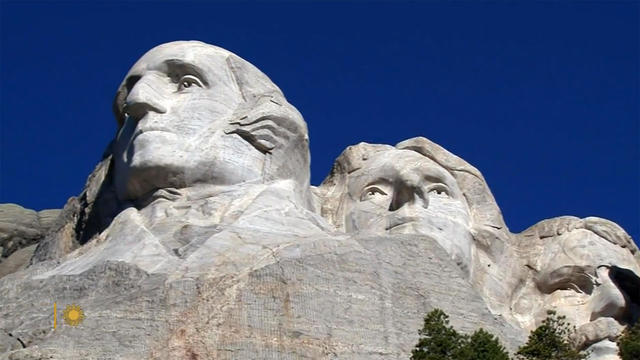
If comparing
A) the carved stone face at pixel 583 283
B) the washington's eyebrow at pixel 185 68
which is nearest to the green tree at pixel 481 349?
the carved stone face at pixel 583 283

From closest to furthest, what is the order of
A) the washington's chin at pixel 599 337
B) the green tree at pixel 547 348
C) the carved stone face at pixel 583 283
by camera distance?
the green tree at pixel 547 348, the washington's chin at pixel 599 337, the carved stone face at pixel 583 283

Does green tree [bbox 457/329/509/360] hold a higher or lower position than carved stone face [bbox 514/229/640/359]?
lower

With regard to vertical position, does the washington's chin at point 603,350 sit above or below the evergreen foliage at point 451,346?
above

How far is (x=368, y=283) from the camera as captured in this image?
25.7 meters

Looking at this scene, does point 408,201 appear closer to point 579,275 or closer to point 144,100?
point 579,275

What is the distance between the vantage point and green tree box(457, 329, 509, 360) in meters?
22.5

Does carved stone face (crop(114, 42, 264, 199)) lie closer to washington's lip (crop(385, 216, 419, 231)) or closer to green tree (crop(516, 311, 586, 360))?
washington's lip (crop(385, 216, 419, 231))

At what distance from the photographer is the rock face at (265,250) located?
24.8 metres

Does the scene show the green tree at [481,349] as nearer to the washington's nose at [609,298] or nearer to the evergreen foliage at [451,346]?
the evergreen foliage at [451,346]

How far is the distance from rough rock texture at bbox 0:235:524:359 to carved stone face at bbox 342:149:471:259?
2.28 meters

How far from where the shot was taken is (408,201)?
2925cm

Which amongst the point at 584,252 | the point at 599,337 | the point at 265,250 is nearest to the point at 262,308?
the point at 265,250

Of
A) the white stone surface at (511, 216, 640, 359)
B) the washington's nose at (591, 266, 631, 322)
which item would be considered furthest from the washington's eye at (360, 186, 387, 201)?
the washington's nose at (591, 266, 631, 322)

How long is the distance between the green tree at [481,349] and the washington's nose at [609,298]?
5.75m
